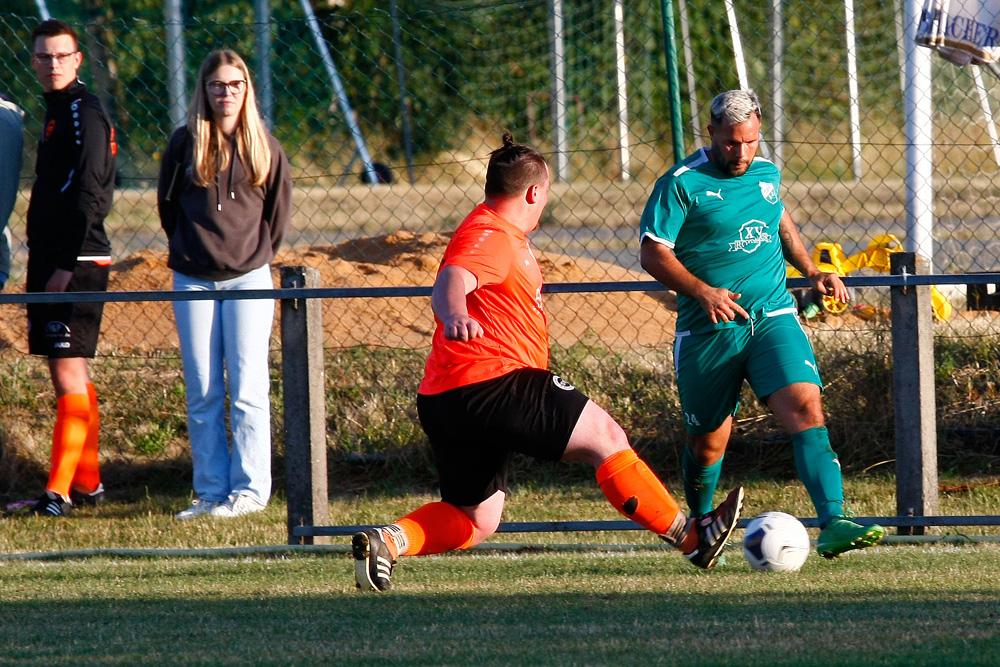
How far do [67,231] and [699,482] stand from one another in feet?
11.0

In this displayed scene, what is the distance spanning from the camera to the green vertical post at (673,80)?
24.4 feet

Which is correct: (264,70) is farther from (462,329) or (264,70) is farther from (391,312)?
(462,329)

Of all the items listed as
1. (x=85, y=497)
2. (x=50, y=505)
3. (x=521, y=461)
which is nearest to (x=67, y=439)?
(x=50, y=505)

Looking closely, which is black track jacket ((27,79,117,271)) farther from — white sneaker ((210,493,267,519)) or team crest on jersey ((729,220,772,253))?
team crest on jersey ((729,220,772,253))

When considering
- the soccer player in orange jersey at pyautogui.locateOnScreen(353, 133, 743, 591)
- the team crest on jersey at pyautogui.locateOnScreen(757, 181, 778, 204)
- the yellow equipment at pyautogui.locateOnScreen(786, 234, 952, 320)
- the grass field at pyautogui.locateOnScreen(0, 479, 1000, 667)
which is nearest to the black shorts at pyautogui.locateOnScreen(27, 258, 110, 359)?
the grass field at pyautogui.locateOnScreen(0, 479, 1000, 667)

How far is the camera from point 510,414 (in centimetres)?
436

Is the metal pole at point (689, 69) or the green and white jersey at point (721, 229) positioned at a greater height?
the metal pole at point (689, 69)

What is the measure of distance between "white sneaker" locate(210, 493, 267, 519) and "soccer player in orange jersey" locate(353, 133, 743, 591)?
2.04 meters

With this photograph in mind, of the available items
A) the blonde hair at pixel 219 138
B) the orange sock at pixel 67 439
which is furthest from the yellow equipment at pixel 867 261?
the orange sock at pixel 67 439

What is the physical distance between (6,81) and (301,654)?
15530mm

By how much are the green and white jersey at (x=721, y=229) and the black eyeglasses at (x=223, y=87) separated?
239 cm

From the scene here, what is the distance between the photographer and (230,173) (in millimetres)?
6531

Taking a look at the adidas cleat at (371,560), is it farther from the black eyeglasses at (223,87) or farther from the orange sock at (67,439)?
the black eyeglasses at (223,87)

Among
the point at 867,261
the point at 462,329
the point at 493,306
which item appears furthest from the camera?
the point at 867,261
